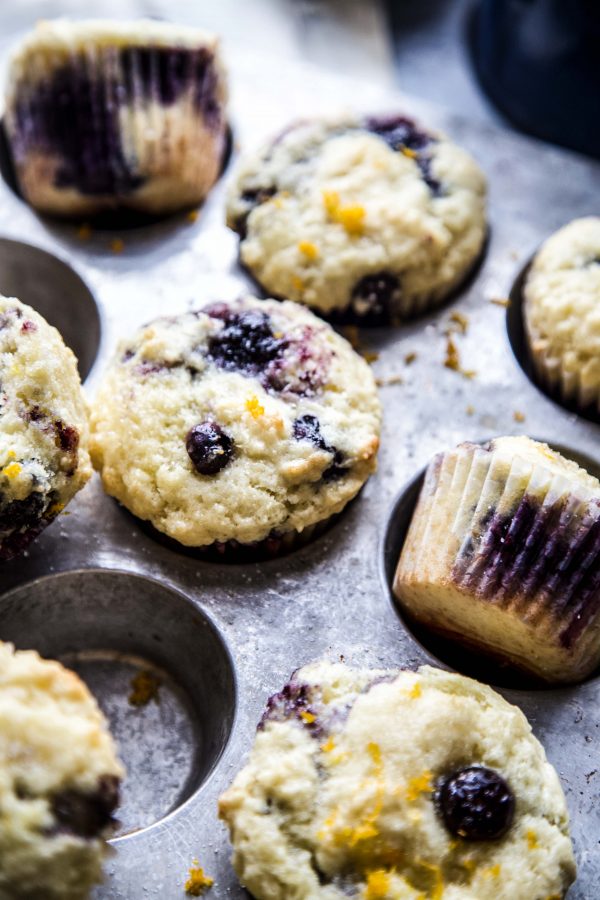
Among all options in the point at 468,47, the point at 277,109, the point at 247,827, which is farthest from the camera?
the point at 468,47

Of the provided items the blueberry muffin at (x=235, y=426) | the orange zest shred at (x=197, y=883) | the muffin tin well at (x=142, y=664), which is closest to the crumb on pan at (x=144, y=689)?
the muffin tin well at (x=142, y=664)

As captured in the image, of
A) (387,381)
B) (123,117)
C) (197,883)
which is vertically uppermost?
(123,117)

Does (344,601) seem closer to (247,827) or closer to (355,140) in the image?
(247,827)

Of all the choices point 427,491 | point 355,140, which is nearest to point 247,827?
point 427,491

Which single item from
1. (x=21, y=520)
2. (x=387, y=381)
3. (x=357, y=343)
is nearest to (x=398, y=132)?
(x=357, y=343)

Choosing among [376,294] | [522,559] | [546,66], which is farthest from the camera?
[546,66]

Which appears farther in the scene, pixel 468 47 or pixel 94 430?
pixel 468 47

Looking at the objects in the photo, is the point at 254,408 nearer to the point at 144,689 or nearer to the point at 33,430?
the point at 33,430
